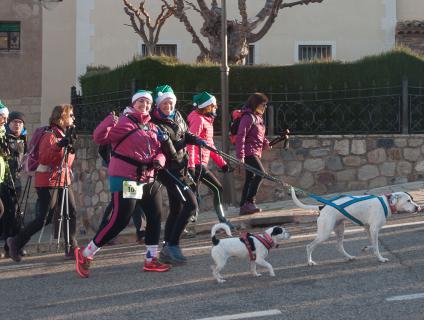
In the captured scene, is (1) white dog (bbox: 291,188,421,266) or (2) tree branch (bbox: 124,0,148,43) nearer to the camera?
(1) white dog (bbox: 291,188,421,266)

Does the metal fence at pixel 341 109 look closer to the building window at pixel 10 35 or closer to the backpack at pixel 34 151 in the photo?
the backpack at pixel 34 151

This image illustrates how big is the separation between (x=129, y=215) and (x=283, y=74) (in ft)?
22.8

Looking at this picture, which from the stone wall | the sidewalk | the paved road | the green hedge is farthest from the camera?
the green hedge

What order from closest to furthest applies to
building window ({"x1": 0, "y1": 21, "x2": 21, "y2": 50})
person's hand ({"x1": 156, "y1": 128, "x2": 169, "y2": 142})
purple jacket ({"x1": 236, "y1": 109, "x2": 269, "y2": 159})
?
person's hand ({"x1": 156, "y1": 128, "x2": 169, "y2": 142}) < purple jacket ({"x1": 236, "y1": 109, "x2": 269, "y2": 159}) < building window ({"x1": 0, "y1": 21, "x2": 21, "y2": 50})

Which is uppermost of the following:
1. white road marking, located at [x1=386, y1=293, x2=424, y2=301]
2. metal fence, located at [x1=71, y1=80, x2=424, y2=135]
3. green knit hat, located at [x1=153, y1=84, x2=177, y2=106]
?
metal fence, located at [x1=71, y1=80, x2=424, y2=135]

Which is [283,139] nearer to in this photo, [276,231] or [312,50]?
[276,231]

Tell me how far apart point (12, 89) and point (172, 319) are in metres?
18.6

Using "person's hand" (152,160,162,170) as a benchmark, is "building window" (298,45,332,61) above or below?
above

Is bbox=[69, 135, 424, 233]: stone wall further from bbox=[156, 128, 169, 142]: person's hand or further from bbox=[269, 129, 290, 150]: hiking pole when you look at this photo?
bbox=[156, 128, 169, 142]: person's hand

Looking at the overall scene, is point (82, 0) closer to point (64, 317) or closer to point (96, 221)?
point (96, 221)

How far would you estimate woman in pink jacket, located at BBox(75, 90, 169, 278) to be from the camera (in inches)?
271

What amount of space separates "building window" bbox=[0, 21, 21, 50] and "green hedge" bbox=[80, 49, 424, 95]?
10.7 meters

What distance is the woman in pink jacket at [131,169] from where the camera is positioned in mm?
6895

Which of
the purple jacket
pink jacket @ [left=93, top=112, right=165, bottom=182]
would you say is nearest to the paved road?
pink jacket @ [left=93, top=112, right=165, bottom=182]
